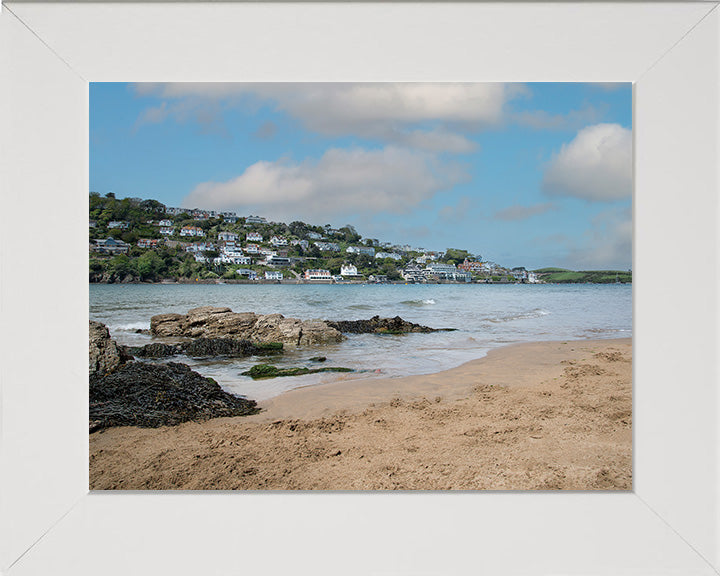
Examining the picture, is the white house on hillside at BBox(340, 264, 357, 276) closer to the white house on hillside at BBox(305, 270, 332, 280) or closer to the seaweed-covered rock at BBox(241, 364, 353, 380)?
the white house on hillside at BBox(305, 270, 332, 280)

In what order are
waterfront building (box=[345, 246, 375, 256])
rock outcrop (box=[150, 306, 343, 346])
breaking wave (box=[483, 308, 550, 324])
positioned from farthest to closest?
waterfront building (box=[345, 246, 375, 256]) → breaking wave (box=[483, 308, 550, 324]) → rock outcrop (box=[150, 306, 343, 346])

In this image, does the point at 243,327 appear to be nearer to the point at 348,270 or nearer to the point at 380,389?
the point at 380,389

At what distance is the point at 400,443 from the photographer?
2.97m

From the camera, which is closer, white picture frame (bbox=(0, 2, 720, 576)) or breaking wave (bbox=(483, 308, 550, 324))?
white picture frame (bbox=(0, 2, 720, 576))

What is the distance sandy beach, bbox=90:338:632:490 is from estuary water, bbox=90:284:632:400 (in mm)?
1019

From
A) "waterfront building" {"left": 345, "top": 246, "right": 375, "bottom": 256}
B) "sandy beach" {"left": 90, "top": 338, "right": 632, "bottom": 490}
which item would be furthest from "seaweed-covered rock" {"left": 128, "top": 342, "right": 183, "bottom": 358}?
"waterfront building" {"left": 345, "top": 246, "right": 375, "bottom": 256}

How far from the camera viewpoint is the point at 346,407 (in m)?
3.76

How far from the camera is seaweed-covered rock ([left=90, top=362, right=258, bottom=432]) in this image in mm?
3217

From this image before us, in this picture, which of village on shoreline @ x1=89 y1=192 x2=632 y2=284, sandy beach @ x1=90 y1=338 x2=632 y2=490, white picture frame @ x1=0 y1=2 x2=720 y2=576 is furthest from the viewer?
village on shoreline @ x1=89 y1=192 x2=632 y2=284

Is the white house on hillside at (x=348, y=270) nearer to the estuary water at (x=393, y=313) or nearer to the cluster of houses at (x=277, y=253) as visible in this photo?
the cluster of houses at (x=277, y=253)
